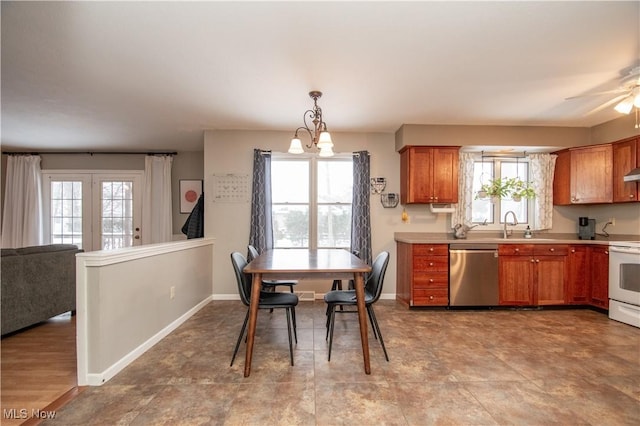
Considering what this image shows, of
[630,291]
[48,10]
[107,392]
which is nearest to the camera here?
[48,10]

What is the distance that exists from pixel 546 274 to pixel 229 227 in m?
4.23

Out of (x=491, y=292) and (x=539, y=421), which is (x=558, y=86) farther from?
(x=539, y=421)

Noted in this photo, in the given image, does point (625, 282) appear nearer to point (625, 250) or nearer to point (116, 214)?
point (625, 250)

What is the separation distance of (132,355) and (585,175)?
17.8 feet

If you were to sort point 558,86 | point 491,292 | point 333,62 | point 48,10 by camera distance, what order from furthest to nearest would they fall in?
point 491,292, point 558,86, point 333,62, point 48,10

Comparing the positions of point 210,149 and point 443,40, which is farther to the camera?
point 210,149

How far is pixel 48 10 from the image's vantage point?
1.76m

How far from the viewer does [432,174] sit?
3.91 m

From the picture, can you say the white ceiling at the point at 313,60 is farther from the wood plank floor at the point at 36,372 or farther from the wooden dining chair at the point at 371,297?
the wood plank floor at the point at 36,372

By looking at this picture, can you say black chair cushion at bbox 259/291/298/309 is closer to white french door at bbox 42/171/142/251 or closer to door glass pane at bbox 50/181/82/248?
white french door at bbox 42/171/142/251

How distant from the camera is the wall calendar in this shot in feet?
13.5

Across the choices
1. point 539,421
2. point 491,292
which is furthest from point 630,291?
point 539,421

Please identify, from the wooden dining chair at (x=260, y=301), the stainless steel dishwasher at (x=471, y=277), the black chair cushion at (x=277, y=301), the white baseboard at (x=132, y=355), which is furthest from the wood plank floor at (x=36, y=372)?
the stainless steel dishwasher at (x=471, y=277)

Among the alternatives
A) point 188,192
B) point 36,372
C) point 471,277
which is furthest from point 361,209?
point 36,372
